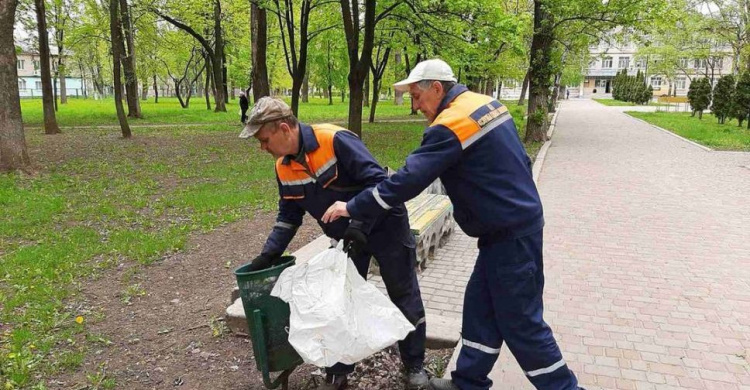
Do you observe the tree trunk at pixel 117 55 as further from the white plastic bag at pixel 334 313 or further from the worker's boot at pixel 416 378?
the white plastic bag at pixel 334 313

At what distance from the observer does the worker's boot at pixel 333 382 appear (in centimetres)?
322

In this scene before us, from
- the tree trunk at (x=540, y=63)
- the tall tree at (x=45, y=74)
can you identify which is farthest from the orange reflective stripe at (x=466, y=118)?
the tall tree at (x=45, y=74)

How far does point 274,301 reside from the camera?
9.59 feet

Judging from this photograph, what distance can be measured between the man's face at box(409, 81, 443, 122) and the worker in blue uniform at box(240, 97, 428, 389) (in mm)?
398

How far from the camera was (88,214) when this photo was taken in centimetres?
764

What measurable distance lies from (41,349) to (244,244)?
2.82 m

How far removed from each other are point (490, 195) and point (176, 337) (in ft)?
9.16

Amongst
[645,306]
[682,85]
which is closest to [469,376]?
[645,306]

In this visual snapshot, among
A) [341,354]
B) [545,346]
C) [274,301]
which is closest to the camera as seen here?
[341,354]

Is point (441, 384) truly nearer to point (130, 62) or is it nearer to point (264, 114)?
point (264, 114)

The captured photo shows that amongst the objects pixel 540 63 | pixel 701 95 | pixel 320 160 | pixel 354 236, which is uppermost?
pixel 540 63

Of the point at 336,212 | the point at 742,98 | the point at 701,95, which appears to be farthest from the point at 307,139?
the point at 701,95

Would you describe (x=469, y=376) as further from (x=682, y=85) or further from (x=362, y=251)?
(x=682, y=85)

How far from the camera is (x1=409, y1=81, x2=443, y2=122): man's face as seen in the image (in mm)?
2762
